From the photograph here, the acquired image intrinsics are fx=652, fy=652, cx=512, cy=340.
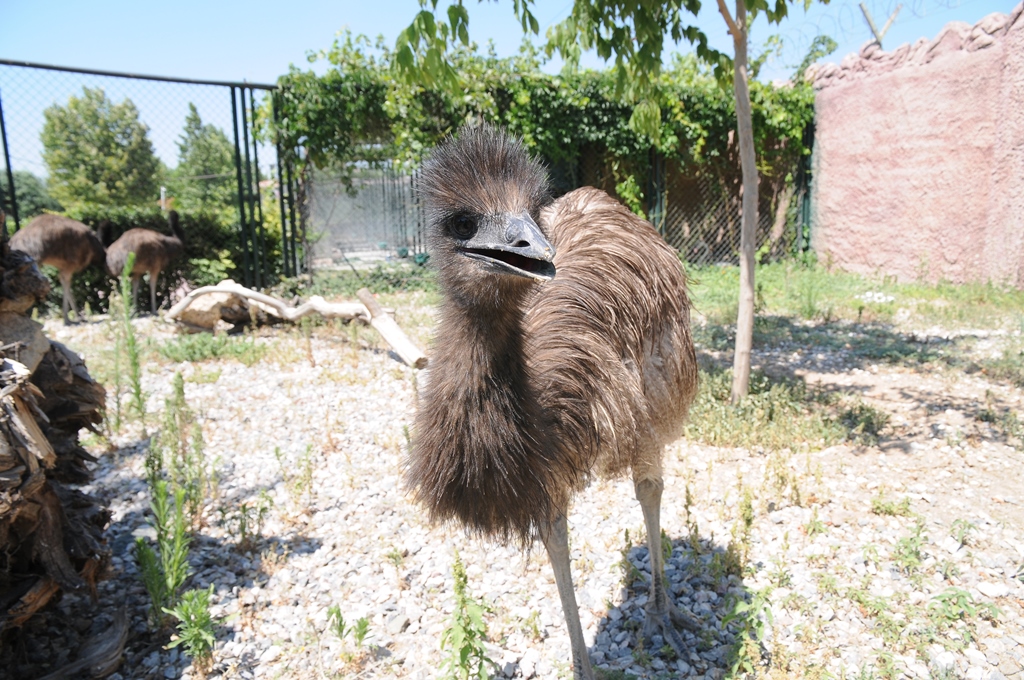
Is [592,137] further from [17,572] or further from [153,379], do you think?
[17,572]

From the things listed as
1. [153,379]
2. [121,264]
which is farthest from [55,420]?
[121,264]

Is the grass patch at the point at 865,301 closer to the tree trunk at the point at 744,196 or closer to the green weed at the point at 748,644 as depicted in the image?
the tree trunk at the point at 744,196

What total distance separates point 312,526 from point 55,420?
1.48 metres

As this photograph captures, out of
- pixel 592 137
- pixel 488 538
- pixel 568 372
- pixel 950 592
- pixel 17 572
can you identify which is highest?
pixel 592 137

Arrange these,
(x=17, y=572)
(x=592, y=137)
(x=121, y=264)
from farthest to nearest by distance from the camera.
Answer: (x=592, y=137)
(x=121, y=264)
(x=17, y=572)

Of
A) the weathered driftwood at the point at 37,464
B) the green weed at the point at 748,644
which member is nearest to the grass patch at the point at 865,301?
the green weed at the point at 748,644

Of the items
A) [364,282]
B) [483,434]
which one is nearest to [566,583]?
[483,434]

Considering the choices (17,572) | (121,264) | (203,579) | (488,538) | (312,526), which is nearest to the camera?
(488,538)

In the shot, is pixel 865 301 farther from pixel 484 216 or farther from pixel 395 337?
pixel 484 216

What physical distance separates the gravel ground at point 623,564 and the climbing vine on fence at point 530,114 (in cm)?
703

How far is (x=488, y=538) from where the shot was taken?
95.1 inches

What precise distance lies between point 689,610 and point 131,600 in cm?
280

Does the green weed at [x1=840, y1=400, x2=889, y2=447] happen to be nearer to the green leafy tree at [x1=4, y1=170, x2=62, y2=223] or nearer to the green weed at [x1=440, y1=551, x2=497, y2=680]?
the green weed at [x1=440, y1=551, x2=497, y2=680]

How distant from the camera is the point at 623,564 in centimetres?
342
